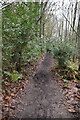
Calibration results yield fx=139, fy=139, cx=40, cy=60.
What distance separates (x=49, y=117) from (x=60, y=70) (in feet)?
8.18

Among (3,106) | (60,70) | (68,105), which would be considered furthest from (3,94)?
(60,70)

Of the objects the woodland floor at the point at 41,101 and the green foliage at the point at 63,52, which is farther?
the green foliage at the point at 63,52

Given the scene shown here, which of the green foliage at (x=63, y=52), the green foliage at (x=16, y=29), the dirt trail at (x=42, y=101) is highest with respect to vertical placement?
the green foliage at (x=16, y=29)

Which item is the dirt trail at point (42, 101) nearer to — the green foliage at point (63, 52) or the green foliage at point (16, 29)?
the green foliage at point (16, 29)

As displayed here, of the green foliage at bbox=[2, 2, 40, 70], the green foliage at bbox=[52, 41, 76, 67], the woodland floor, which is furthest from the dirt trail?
the green foliage at bbox=[52, 41, 76, 67]

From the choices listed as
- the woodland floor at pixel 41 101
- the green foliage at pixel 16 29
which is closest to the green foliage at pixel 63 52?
the woodland floor at pixel 41 101

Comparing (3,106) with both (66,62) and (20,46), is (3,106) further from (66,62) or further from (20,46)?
(66,62)

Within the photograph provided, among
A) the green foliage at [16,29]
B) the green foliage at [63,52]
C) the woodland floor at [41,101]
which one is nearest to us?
the woodland floor at [41,101]

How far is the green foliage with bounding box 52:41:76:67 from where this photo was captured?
445 centimetres

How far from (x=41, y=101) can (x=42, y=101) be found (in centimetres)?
2

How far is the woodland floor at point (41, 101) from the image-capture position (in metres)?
2.08

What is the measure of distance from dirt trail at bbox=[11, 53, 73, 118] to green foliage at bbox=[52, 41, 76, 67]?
1.04 m

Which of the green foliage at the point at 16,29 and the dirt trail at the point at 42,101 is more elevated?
the green foliage at the point at 16,29

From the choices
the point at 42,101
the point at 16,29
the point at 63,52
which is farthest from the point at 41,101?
the point at 63,52
